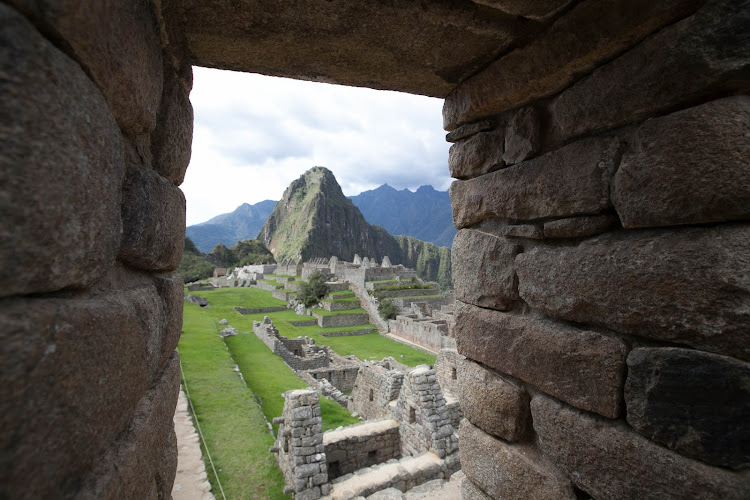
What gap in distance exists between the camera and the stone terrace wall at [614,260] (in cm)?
135

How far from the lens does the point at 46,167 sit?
86 cm

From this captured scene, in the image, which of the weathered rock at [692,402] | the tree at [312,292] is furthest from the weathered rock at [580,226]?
the tree at [312,292]

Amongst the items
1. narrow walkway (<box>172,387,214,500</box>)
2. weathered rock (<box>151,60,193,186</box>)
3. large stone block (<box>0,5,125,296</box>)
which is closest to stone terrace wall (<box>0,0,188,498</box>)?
large stone block (<box>0,5,125,296</box>)

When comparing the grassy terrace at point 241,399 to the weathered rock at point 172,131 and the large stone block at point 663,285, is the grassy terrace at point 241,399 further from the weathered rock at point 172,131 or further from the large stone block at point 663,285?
the large stone block at point 663,285

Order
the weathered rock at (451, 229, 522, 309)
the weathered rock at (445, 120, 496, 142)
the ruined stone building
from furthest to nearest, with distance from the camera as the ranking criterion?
the weathered rock at (445, 120, 496, 142), the weathered rock at (451, 229, 522, 309), the ruined stone building

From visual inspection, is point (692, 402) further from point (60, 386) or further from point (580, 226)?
point (60, 386)

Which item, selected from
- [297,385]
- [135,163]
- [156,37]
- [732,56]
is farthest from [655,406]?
[297,385]

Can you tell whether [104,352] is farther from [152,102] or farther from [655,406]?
[655,406]

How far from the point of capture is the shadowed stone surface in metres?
1.85

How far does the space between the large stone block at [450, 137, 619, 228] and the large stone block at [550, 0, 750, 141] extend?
0.13 meters

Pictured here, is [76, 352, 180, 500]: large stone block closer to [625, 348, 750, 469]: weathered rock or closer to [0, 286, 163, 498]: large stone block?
[0, 286, 163, 498]: large stone block

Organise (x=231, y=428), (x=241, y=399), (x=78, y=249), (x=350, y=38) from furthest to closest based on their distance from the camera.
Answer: (x=241, y=399)
(x=231, y=428)
(x=350, y=38)
(x=78, y=249)

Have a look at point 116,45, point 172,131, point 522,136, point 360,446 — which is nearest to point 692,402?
point 522,136

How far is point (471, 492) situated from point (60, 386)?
2403 mm
